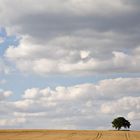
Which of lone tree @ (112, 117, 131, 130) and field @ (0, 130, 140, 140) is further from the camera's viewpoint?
lone tree @ (112, 117, 131, 130)

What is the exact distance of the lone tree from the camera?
17243cm

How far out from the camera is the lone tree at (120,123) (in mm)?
172425

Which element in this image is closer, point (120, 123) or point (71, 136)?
point (71, 136)

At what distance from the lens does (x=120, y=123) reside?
172m

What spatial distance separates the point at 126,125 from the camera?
173375 mm

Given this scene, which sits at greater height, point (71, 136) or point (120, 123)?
point (120, 123)

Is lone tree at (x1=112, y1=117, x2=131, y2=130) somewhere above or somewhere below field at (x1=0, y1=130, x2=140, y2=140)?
above

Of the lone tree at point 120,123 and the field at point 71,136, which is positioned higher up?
the lone tree at point 120,123

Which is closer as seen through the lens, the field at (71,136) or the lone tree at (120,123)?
the field at (71,136)

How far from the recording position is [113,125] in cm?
17412

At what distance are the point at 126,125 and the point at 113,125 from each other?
4.89 m
